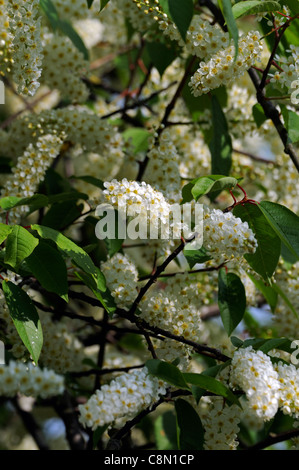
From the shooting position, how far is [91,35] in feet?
15.8

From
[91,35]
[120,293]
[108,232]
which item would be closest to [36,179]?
[108,232]

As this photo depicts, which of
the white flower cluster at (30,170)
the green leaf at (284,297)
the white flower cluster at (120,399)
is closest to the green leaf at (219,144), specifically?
the green leaf at (284,297)

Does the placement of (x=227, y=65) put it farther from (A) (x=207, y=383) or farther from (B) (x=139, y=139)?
(B) (x=139, y=139)

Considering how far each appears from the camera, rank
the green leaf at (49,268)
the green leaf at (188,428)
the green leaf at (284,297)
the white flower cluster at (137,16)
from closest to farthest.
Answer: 1. the green leaf at (49,268)
2. the green leaf at (188,428)
3. the green leaf at (284,297)
4. the white flower cluster at (137,16)

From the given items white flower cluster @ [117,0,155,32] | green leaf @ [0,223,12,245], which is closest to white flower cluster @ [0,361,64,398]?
green leaf @ [0,223,12,245]

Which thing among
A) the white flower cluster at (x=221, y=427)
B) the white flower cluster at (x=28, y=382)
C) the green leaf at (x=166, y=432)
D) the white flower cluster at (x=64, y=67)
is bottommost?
the green leaf at (x=166, y=432)

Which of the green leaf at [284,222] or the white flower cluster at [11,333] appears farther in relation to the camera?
the white flower cluster at [11,333]

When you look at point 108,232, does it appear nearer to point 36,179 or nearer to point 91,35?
point 36,179

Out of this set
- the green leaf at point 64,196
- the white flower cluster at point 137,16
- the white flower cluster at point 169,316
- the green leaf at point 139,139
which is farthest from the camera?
the green leaf at point 139,139

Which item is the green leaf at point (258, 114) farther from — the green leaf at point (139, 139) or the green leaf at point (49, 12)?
the green leaf at point (49, 12)

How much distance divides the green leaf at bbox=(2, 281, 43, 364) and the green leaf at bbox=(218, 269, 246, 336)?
0.68 meters

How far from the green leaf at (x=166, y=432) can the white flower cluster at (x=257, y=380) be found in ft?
4.03

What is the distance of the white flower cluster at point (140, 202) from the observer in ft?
6.62

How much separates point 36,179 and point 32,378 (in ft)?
3.07
